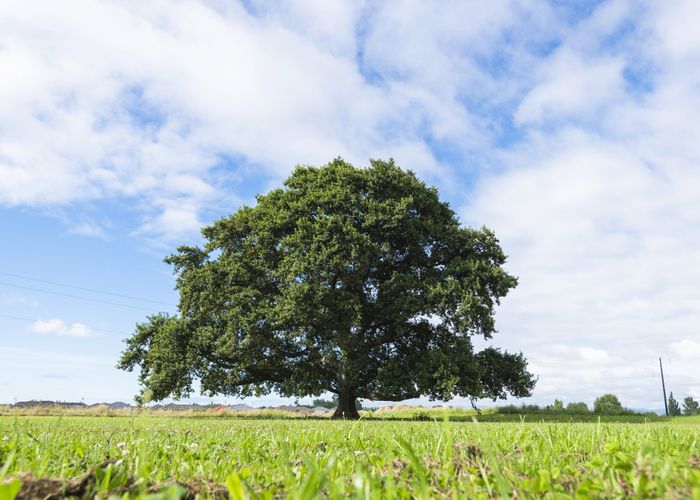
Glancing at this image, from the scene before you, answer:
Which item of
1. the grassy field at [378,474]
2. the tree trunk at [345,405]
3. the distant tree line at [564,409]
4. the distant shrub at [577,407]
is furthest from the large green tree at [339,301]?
the grassy field at [378,474]

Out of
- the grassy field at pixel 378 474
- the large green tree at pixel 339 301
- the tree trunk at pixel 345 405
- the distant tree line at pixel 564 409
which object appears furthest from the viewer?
the distant tree line at pixel 564 409

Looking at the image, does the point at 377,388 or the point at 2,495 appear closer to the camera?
the point at 2,495

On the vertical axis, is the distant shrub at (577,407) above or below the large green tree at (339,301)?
below

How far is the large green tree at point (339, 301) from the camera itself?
76.8 feet

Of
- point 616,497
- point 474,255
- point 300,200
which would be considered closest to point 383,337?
point 474,255

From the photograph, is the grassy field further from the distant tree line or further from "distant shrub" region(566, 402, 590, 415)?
"distant shrub" region(566, 402, 590, 415)

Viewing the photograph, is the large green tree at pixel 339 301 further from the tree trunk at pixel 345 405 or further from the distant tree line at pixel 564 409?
the distant tree line at pixel 564 409

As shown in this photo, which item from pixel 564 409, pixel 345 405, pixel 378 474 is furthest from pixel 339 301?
pixel 564 409

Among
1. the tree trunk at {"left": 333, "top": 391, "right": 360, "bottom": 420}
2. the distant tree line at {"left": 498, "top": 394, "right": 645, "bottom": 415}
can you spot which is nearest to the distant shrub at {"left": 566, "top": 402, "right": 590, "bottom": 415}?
the distant tree line at {"left": 498, "top": 394, "right": 645, "bottom": 415}

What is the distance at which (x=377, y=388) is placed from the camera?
25.6 meters

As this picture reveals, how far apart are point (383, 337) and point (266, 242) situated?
8219 millimetres

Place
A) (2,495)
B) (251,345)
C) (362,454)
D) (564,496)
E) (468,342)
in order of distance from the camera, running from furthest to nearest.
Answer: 1. (468,342)
2. (251,345)
3. (362,454)
4. (564,496)
5. (2,495)

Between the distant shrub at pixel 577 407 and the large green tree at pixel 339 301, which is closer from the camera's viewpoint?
the large green tree at pixel 339 301

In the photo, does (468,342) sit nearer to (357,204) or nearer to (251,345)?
(357,204)
